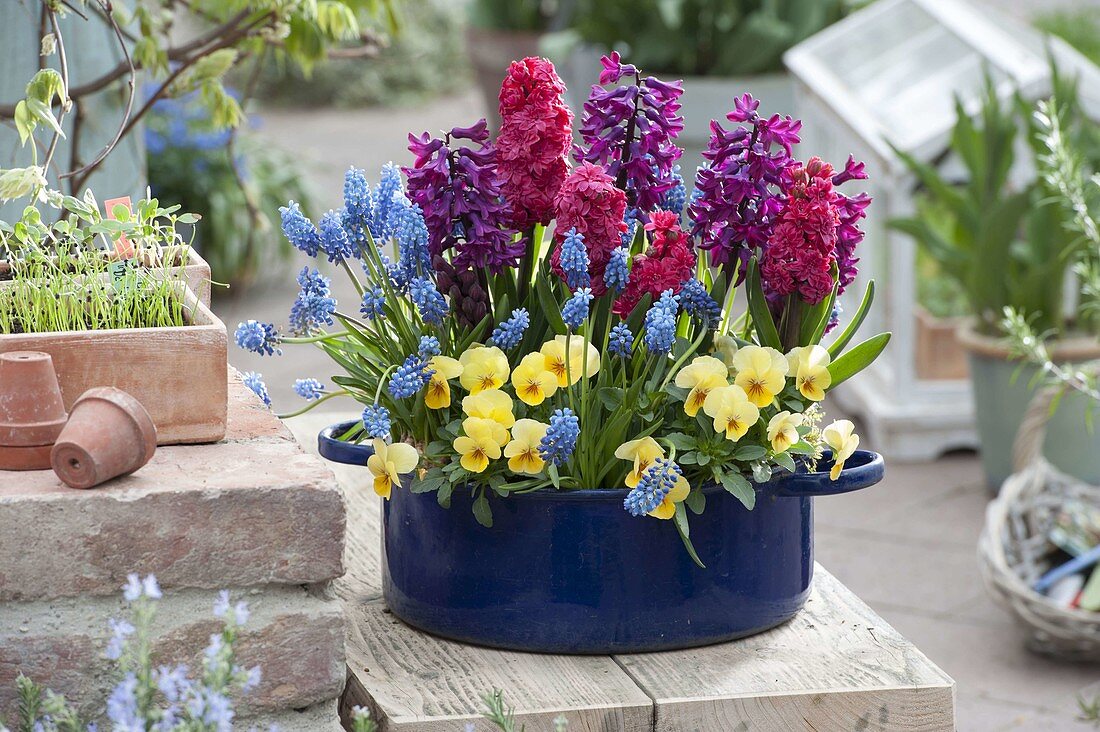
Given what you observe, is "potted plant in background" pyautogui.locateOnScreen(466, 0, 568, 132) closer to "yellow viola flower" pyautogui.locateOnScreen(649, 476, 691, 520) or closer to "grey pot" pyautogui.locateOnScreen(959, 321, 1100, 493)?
"grey pot" pyautogui.locateOnScreen(959, 321, 1100, 493)

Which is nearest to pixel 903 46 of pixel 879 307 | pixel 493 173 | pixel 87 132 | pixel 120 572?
pixel 879 307

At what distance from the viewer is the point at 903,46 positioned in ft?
14.2

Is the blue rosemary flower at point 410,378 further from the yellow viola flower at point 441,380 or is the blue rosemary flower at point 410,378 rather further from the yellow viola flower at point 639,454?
the yellow viola flower at point 639,454

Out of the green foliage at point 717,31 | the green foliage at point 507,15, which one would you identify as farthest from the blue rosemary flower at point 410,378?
the green foliage at point 507,15

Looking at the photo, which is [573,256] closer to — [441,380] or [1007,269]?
[441,380]

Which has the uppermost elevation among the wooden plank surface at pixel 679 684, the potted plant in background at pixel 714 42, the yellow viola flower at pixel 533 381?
the potted plant in background at pixel 714 42

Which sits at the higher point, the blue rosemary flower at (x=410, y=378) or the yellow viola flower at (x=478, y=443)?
the blue rosemary flower at (x=410, y=378)

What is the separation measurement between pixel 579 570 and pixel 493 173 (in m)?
0.33

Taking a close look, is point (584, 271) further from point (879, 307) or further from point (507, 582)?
point (879, 307)

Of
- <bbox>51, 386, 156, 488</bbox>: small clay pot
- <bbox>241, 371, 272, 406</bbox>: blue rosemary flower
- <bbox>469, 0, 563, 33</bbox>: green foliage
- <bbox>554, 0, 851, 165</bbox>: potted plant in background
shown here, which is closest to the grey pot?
<bbox>554, 0, 851, 165</bbox>: potted plant in background

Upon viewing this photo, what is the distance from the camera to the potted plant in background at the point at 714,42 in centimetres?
541

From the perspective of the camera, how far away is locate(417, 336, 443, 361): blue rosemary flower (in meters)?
1.13

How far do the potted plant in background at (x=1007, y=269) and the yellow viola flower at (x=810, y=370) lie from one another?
226cm

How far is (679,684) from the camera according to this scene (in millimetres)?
1136
